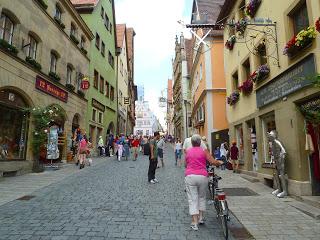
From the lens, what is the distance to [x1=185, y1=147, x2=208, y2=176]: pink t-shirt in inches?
228

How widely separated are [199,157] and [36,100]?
1190 cm

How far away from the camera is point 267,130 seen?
12.3 metres

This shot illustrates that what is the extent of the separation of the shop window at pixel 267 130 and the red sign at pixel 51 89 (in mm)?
11039

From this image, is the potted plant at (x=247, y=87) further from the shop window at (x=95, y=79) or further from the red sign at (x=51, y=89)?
the shop window at (x=95, y=79)

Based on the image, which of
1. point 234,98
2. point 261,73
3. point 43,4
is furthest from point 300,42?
point 43,4

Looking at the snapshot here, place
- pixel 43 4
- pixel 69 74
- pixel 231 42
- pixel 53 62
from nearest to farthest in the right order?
pixel 231 42
pixel 43 4
pixel 53 62
pixel 69 74

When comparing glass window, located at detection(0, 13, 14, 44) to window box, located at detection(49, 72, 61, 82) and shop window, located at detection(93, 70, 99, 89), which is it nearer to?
window box, located at detection(49, 72, 61, 82)

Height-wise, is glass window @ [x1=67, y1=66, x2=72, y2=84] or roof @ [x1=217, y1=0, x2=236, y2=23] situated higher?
roof @ [x1=217, y1=0, x2=236, y2=23]

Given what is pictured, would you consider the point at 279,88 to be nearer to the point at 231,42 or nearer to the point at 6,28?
the point at 231,42

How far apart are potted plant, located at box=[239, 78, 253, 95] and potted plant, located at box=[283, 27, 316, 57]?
3833mm

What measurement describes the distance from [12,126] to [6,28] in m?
4.27

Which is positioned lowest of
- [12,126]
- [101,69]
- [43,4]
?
[12,126]

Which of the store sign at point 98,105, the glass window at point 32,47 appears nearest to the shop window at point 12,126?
the glass window at point 32,47

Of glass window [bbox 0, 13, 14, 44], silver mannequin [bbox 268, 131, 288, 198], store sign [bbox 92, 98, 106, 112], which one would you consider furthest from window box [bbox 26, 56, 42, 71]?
silver mannequin [bbox 268, 131, 288, 198]
